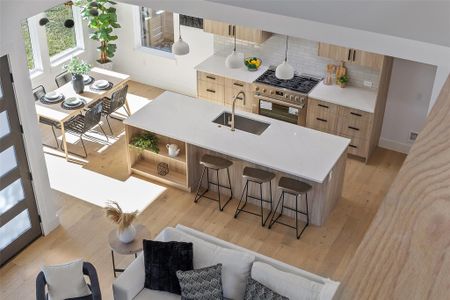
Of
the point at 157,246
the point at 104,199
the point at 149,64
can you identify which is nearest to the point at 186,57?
the point at 149,64

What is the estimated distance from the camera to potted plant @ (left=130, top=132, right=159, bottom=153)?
814cm

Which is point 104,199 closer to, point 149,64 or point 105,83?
point 105,83

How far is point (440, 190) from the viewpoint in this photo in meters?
0.53

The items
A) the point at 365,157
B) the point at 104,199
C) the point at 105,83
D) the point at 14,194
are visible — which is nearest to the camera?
the point at 14,194

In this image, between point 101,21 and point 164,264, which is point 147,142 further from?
point 101,21

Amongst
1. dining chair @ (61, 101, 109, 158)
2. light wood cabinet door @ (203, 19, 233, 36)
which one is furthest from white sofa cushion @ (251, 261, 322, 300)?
light wood cabinet door @ (203, 19, 233, 36)

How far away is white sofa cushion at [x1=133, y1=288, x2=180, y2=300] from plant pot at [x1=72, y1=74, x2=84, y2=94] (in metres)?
4.49

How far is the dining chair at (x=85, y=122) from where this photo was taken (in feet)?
29.2

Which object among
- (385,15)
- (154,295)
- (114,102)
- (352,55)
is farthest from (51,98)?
(385,15)

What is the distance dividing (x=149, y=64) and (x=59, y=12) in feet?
6.25

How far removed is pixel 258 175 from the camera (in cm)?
724

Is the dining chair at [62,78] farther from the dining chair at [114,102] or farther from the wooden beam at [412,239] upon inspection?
the wooden beam at [412,239]

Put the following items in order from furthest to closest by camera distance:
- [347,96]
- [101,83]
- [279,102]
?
[101,83]
[279,102]
[347,96]

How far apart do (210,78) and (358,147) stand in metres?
2.74
